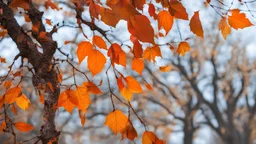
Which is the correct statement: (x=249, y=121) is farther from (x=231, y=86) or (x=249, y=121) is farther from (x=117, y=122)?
(x=117, y=122)

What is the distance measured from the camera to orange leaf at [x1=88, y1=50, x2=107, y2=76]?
3.56ft

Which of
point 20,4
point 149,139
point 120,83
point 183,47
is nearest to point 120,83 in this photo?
point 120,83

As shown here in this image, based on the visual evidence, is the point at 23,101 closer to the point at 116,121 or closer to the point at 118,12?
the point at 116,121

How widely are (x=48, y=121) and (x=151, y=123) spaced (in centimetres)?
1044

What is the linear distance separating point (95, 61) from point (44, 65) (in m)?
0.76

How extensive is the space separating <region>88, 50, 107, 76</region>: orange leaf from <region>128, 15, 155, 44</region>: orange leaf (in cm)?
21

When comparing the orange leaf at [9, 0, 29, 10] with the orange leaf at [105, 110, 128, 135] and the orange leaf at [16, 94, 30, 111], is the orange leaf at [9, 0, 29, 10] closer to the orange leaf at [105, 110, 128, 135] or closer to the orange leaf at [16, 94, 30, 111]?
the orange leaf at [105, 110, 128, 135]

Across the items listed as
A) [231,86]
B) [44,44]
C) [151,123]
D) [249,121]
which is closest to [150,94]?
[151,123]

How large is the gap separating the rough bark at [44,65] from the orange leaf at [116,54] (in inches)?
25.4

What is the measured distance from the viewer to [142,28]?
92 cm

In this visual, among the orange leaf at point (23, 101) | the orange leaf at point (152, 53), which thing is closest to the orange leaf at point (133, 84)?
the orange leaf at point (152, 53)

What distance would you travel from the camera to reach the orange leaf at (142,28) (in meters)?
0.91

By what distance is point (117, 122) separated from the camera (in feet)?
3.82

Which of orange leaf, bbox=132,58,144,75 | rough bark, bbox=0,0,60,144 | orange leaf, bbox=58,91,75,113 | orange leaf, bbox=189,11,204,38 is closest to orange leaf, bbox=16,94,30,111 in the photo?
rough bark, bbox=0,0,60,144
